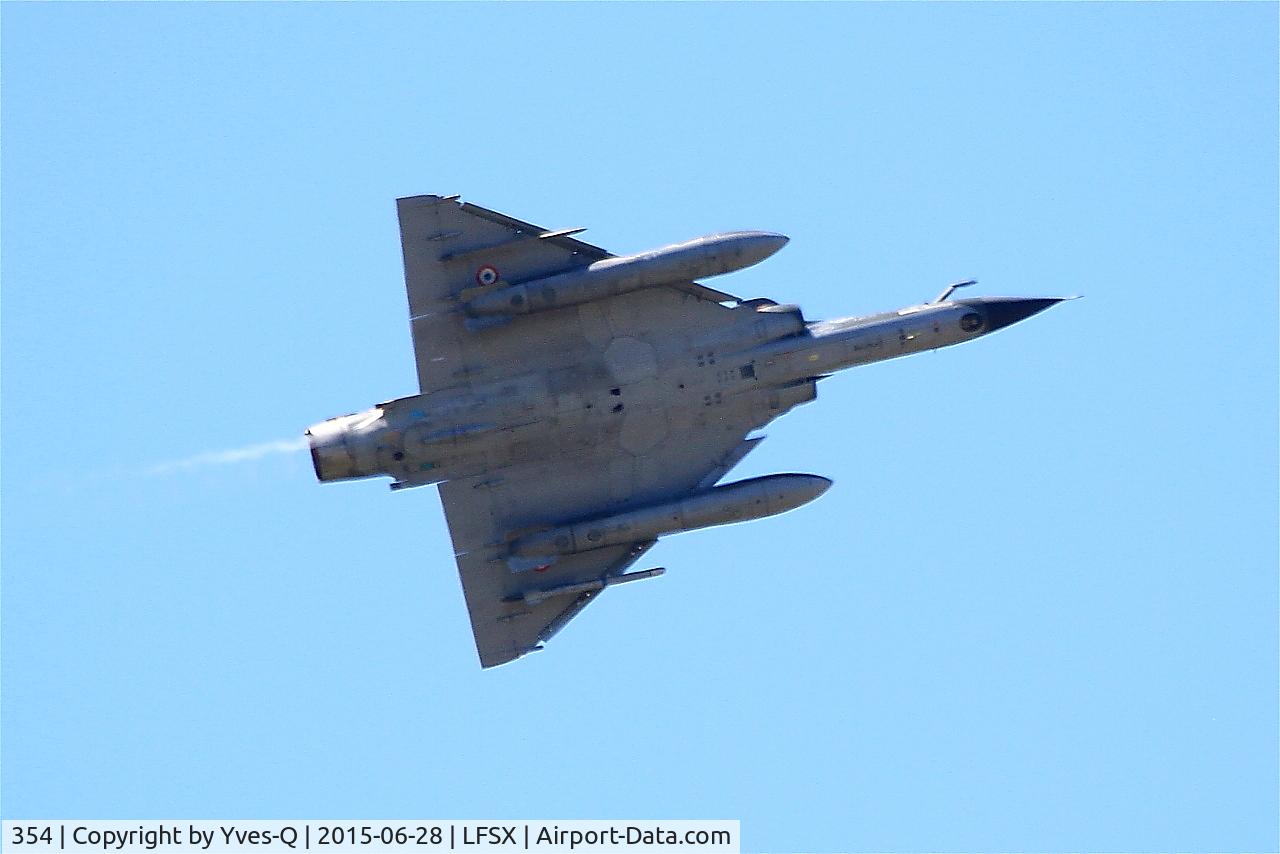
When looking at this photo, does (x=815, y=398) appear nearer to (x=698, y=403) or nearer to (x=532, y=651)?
(x=698, y=403)

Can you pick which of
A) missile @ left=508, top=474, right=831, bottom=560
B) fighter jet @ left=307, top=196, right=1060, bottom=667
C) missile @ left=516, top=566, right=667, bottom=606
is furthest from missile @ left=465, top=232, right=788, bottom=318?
missile @ left=516, top=566, right=667, bottom=606

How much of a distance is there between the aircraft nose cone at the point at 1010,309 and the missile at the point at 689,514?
160 inches

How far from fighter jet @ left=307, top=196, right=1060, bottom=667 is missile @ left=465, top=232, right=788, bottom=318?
3 centimetres

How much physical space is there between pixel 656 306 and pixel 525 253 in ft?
8.00

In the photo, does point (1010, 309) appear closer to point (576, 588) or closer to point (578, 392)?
point (578, 392)

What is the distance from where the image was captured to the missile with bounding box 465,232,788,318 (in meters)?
31.1

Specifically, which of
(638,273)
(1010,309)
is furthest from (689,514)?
(1010,309)

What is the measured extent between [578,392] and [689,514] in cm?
286

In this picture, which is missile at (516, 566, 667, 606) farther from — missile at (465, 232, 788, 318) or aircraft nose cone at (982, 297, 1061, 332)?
aircraft nose cone at (982, 297, 1061, 332)

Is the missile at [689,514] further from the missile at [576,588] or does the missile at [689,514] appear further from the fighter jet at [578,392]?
the missile at [576,588]

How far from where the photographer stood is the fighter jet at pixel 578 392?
31281mm

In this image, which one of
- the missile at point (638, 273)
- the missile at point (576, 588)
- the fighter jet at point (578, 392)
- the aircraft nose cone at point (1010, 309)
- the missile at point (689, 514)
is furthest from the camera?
the missile at point (576, 588)

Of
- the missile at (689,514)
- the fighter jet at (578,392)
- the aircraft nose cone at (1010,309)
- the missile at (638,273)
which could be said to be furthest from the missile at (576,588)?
the aircraft nose cone at (1010,309)

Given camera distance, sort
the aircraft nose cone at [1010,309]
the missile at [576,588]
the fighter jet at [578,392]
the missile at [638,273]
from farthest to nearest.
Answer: the missile at [576,588] < the aircraft nose cone at [1010,309] < the fighter jet at [578,392] < the missile at [638,273]
